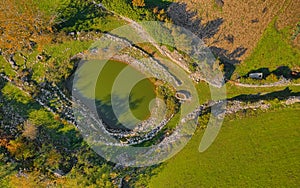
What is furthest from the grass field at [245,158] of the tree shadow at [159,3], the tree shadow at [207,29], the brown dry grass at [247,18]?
the tree shadow at [159,3]

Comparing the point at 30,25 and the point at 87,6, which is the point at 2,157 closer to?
the point at 30,25

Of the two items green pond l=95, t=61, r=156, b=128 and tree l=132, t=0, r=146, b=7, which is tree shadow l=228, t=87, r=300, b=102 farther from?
tree l=132, t=0, r=146, b=7

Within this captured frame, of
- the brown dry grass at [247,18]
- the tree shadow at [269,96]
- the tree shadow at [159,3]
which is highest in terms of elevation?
the tree shadow at [159,3]

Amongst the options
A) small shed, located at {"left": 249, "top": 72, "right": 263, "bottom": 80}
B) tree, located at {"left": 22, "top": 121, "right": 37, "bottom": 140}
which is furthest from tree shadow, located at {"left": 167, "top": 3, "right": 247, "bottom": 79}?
tree, located at {"left": 22, "top": 121, "right": 37, "bottom": 140}

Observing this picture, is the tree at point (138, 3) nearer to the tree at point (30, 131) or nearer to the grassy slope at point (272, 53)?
the grassy slope at point (272, 53)

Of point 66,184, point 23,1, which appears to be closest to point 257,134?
point 66,184
